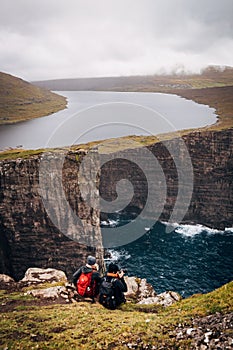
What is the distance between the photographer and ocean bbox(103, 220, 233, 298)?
5863cm

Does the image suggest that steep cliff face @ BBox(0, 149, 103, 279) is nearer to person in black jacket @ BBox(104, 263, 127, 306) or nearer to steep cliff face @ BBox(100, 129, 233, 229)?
person in black jacket @ BBox(104, 263, 127, 306)

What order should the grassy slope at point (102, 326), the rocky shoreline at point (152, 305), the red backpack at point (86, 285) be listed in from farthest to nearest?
the red backpack at point (86, 285) → the grassy slope at point (102, 326) → the rocky shoreline at point (152, 305)

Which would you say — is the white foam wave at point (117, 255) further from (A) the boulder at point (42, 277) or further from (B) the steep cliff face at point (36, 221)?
(A) the boulder at point (42, 277)

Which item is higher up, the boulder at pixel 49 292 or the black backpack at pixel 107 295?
the black backpack at pixel 107 295

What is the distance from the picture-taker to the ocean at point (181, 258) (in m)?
58.6

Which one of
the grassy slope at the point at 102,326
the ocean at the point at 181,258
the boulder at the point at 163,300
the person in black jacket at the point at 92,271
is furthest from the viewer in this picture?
the ocean at the point at 181,258

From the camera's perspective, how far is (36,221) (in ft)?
147

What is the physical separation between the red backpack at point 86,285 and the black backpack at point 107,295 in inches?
43.9

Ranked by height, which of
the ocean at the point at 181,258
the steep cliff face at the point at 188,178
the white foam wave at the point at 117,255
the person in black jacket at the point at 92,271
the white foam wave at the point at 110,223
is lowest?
the white foam wave at the point at 117,255

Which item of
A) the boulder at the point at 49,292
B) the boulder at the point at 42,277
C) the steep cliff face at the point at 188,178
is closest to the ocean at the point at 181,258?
the steep cliff face at the point at 188,178

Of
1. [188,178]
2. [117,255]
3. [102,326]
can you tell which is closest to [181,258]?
[117,255]

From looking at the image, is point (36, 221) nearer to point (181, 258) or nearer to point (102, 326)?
point (102, 326)

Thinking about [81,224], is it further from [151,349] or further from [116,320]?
[151,349]

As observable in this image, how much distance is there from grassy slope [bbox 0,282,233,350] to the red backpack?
1.27 meters
